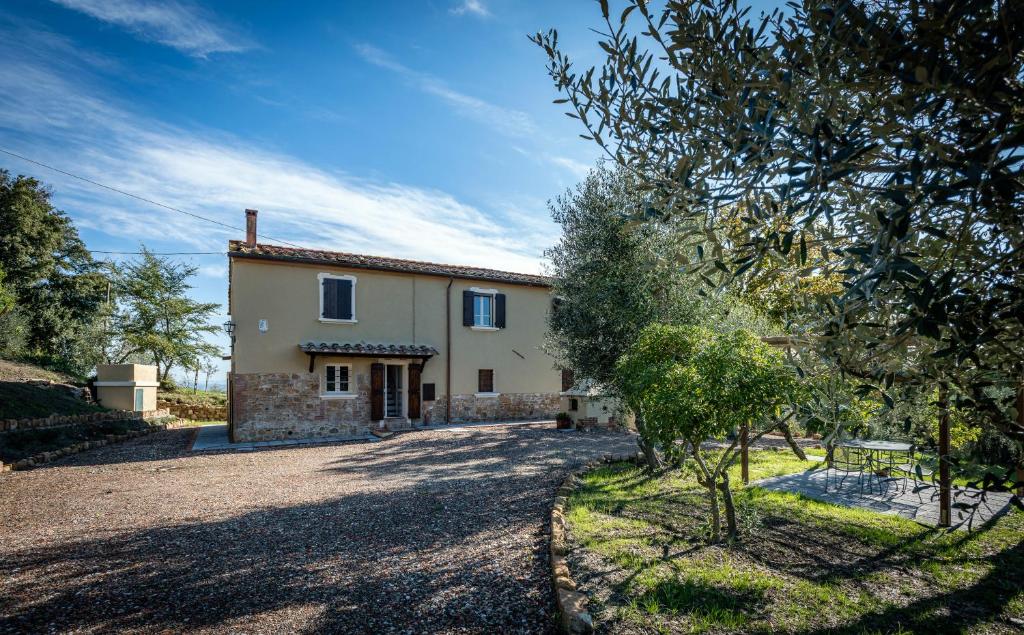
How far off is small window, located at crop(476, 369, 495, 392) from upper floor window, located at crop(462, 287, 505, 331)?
151 centimetres

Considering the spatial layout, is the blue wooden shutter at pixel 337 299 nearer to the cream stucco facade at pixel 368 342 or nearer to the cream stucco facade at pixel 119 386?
the cream stucco facade at pixel 368 342

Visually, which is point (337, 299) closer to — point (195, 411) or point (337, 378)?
point (337, 378)

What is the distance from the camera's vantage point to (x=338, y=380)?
1441 centimetres

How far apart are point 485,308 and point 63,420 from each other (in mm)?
12054

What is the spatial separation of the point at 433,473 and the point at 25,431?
33.5 ft

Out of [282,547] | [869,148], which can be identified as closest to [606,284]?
[282,547]

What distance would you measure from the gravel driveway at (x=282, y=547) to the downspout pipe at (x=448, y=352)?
22.1ft

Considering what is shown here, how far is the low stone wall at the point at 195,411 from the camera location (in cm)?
1964

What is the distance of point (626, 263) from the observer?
8.90m

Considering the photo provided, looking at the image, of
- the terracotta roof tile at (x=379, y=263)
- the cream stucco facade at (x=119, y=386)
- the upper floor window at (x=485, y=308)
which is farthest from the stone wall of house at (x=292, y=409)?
the cream stucco facade at (x=119, y=386)

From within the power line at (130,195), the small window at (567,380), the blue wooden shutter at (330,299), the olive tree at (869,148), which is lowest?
the small window at (567,380)

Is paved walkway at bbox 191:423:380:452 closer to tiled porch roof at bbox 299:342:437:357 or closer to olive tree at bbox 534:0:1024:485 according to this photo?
tiled porch roof at bbox 299:342:437:357

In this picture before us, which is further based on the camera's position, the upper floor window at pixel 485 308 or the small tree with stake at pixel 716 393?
the upper floor window at pixel 485 308

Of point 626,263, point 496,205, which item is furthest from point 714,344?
point 496,205
